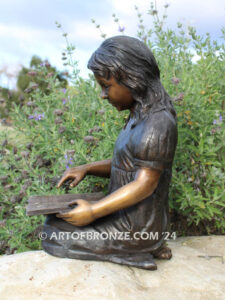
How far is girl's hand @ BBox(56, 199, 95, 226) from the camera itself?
192cm

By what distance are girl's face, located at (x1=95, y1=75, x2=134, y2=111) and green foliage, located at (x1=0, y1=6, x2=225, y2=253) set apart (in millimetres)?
746

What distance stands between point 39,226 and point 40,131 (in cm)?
98

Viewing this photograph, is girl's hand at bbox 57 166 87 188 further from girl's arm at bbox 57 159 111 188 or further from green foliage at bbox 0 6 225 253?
green foliage at bbox 0 6 225 253

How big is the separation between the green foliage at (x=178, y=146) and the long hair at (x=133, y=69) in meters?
0.69

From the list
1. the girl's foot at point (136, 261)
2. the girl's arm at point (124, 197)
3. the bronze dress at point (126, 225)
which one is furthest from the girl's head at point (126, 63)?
the girl's foot at point (136, 261)

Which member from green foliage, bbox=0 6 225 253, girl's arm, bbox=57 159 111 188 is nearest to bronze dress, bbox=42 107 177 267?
girl's arm, bbox=57 159 111 188

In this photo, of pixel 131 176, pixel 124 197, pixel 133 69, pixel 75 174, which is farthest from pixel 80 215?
pixel 133 69

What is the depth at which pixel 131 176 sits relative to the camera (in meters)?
2.05

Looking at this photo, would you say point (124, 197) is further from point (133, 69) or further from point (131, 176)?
point (133, 69)

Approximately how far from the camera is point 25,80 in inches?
538

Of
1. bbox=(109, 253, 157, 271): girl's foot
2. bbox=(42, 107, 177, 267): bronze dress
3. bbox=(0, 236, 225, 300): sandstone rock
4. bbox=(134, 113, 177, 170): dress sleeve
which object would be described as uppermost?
bbox=(134, 113, 177, 170): dress sleeve

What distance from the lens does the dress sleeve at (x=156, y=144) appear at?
6.17 feet

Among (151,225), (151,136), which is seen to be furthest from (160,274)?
(151,136)

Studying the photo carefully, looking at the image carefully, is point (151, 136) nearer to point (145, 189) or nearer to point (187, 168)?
point (145, 189)
